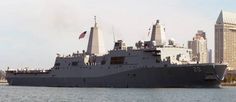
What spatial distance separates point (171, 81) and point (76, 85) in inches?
865

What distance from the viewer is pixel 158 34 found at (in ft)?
290

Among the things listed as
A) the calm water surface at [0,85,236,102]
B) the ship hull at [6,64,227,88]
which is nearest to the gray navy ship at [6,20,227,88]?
the ship hull at [6,64,227,88]

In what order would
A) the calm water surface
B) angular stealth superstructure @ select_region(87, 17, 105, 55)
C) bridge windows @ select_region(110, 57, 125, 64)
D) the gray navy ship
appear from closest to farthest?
the calm water surface
the gray navy ship
bridge windows @ select_region(110, 57, 125, 64)
angular stealth superstructure @ select_region(87, 17, 105, 55)

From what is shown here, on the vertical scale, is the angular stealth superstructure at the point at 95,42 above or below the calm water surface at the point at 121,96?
above

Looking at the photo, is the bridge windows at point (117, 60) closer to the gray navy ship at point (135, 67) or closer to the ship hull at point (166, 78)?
the gray navy ship at point (135, 67)

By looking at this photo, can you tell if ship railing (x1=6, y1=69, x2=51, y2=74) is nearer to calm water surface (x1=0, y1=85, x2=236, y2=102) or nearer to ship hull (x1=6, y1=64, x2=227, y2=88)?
ship hull (x1=6, y1=64, x2=227, y2=88)

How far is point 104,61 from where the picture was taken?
294 feet

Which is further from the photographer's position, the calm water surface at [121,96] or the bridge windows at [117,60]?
the bridge windows at [117,60]

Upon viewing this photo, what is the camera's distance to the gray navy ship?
7919cm

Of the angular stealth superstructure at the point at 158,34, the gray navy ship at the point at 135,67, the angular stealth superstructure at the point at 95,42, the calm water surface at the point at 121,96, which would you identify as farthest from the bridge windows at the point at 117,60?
the calm water surface at the point at 121,96

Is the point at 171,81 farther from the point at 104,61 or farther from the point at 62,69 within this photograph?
the point at 62,69

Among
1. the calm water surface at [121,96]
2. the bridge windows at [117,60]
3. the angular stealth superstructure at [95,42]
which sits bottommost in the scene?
the calm water surface at [121,96]

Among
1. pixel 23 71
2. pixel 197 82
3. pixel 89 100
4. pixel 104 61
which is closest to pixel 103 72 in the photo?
pixel 104 61

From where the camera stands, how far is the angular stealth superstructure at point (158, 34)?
87875 mm
